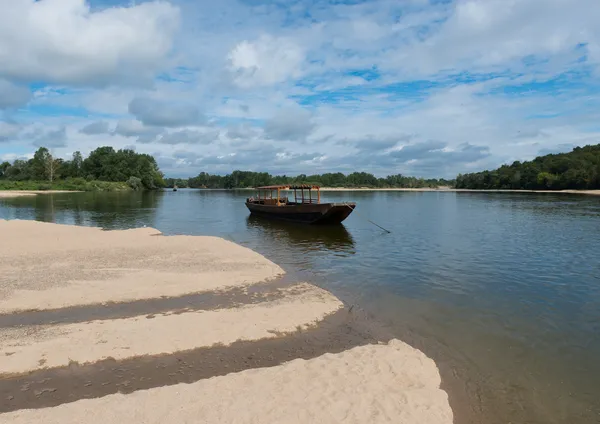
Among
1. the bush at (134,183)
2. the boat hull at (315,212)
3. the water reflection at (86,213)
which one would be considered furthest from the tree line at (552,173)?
the bush at (134,183)

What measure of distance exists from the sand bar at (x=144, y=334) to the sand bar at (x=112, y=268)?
2.48 m

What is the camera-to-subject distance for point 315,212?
34.5 m

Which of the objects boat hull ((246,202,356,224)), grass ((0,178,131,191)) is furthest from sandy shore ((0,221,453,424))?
grass ((0,178,131,191))

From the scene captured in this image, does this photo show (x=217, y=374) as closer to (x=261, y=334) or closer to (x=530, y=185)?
(x=261, y=334)

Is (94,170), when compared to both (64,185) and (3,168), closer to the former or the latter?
(64,185)

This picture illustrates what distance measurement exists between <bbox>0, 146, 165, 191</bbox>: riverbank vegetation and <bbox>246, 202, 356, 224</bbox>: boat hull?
11058 centimetres

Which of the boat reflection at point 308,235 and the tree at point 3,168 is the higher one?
the tree at point 3,168

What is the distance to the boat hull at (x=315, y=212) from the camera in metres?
33.5

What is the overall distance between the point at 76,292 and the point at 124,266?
378cm

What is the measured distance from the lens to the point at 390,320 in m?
11.3

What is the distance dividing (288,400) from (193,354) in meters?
3.11

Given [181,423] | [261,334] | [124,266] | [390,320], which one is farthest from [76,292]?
[390,320]

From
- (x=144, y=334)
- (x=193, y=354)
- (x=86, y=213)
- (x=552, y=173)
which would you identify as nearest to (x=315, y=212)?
(x=144, y=334)

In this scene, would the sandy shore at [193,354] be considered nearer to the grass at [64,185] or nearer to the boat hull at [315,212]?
the boat hull at [315,212]
